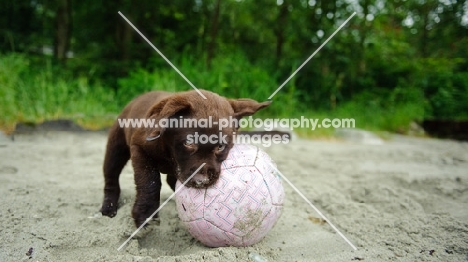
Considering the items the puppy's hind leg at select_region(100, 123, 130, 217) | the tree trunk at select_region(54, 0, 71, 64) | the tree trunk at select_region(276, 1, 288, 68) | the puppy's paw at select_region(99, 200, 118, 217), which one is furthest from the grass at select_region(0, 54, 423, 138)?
the puppy's paw at select_region(99, 200, 118, 217)

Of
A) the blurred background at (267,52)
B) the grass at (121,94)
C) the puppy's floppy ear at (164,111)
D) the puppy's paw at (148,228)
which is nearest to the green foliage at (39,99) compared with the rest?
the grass at (121,94)

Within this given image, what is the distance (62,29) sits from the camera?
44.5ft

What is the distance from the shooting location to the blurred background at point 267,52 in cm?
1159

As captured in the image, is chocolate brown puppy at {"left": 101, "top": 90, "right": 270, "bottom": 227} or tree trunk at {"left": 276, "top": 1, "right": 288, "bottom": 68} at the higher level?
tree trunk at {"left": 276, "top": 1, "right": 288, "bottom": 68}

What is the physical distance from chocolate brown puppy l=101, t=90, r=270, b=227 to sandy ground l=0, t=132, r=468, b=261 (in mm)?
403

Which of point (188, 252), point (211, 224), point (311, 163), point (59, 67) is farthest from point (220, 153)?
point (59, 67)

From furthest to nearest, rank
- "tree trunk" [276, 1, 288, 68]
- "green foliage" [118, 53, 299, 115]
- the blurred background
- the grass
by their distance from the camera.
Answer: "tree trunk" [276, 1, 288, 68], the blurred background, "green foliage" [118, 53, 299, 115], the grass

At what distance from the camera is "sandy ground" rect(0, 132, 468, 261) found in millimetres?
2922

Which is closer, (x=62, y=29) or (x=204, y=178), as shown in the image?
(x=204, y=178)

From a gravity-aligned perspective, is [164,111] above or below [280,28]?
below

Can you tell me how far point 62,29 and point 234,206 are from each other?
1272cm

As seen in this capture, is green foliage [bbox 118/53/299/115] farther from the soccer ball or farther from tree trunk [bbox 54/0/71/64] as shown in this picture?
the soccer ball

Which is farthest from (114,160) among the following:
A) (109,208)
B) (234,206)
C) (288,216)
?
(288,216)

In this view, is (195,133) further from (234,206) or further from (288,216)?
(288,216)
